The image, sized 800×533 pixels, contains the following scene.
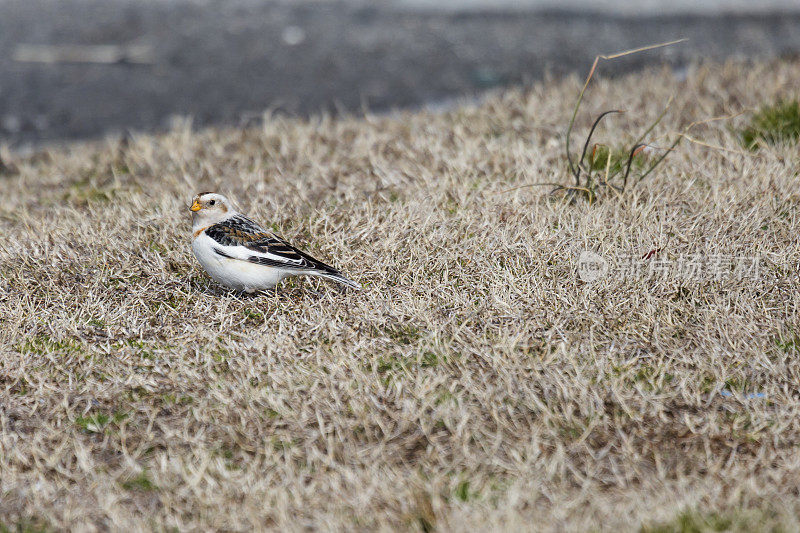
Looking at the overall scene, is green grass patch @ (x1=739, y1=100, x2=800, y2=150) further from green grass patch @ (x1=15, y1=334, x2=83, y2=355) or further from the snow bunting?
green grass patch @ (x1=15, y1=334, x2=83, y2=355)

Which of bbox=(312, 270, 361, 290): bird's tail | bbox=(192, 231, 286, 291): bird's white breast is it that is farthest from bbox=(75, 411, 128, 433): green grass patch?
bbox=(312, 270, 361, 290): bird's tail

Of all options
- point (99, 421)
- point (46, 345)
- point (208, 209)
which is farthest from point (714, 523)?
point (46, 345)

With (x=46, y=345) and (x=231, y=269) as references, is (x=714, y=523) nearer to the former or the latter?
(x=231, y=269)

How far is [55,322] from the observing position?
4.31 metres

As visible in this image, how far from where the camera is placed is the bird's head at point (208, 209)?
4.61 m

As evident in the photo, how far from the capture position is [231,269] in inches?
172

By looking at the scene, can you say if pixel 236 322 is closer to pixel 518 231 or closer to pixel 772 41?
pixel 518 231

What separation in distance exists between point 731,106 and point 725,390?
3.98 meters

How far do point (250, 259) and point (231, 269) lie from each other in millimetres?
114

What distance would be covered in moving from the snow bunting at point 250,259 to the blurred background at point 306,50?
3689mm

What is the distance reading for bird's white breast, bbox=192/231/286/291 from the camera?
14.3 feet

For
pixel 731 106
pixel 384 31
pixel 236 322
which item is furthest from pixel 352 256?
pixel 384 31

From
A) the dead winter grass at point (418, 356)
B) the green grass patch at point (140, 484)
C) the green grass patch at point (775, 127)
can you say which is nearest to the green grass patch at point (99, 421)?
the dead winter grass at point (418, 356)

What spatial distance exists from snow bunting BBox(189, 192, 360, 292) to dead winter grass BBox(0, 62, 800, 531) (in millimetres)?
153
